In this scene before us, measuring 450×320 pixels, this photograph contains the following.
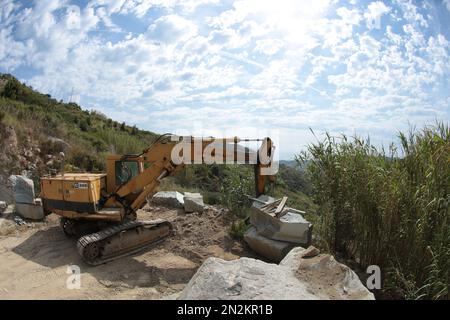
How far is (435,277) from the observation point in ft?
16.3

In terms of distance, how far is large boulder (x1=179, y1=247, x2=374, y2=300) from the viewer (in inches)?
165

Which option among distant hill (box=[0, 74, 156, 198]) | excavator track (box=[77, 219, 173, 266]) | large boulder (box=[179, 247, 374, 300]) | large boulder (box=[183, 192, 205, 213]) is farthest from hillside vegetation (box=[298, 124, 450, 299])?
distant hill (box=[0, 74, 156, 198])

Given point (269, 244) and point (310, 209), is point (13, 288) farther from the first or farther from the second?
point (310, 209)

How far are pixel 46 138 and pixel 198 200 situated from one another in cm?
783

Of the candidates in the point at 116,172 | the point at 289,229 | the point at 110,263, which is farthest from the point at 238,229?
the point at 116,172

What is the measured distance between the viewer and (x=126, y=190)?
852 centimetres

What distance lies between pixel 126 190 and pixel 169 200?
321 centimetres

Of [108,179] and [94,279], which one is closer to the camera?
[94,279]

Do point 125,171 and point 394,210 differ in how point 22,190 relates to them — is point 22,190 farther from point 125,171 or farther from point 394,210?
point 394,210

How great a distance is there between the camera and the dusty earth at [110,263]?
6.43 m

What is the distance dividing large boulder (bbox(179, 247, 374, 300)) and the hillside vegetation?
0.99 meters

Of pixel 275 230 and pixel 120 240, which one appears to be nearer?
pixel 275 230
